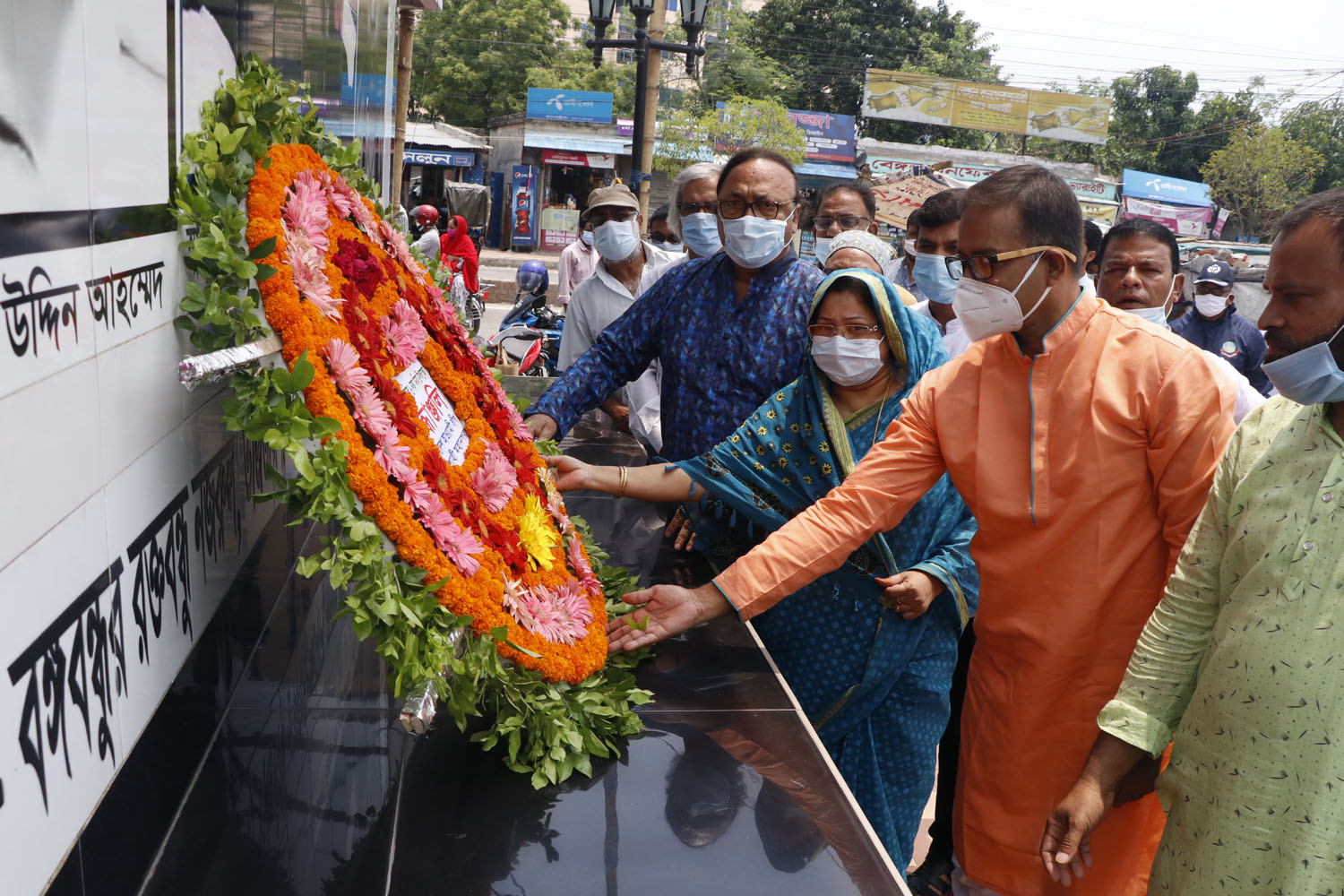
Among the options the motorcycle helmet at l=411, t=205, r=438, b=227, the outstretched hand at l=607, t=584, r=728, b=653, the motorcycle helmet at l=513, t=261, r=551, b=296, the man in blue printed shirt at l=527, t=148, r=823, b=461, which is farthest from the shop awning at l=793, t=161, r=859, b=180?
the outstretched hand at l=607, t=584, r=728, b=653

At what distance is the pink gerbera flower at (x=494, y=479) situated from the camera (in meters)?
1.97

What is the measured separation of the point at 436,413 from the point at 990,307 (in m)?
1.17

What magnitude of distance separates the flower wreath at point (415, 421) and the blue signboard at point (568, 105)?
31073 mm

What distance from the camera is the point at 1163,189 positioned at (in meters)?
36.2

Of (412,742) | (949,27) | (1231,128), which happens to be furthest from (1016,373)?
(1231,128)

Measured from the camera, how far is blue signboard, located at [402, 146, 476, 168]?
107ft

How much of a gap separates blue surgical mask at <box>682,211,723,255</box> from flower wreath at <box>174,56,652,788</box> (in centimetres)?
195

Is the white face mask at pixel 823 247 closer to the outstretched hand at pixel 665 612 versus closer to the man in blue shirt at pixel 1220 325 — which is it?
the man in blue shirt at pixel 1220 325

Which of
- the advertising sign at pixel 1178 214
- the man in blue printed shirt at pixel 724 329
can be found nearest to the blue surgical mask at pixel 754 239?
the man in blue printed shirt at pixel 724 329

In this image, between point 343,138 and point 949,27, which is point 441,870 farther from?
point 949,27

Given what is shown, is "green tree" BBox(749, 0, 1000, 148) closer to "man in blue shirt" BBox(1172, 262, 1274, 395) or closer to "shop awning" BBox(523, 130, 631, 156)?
"shop awning" BBox(523, 130, 631, 156)

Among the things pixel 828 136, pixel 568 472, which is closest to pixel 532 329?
pixel 568 472

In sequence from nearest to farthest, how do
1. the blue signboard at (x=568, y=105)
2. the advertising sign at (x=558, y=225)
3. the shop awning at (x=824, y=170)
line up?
the advertising sign at (x=558, y=225), the blue signboard at (x=568, y=105), the shop awning at (x=824, y=170)

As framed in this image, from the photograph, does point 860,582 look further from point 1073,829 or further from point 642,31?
point 642,31
